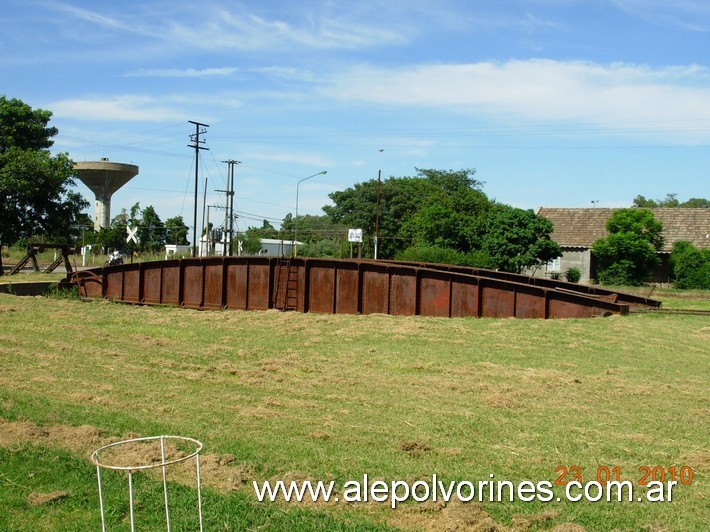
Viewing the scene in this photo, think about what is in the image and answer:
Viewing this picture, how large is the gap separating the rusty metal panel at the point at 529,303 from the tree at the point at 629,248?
2922cm

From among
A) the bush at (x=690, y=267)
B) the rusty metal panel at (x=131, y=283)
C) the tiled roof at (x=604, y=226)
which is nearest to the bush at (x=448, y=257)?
the bush at (x=690, y=267)

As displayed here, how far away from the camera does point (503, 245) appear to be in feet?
162

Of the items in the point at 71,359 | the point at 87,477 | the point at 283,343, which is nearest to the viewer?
the point at 87,477

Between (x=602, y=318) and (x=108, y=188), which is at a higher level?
(x=108, y=188)

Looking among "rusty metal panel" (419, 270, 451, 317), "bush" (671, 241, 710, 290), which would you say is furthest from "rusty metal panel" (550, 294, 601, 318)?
"bush" (671, 241, 710, 290)

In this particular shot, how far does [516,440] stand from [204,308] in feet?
65.5

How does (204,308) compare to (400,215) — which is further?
(400,215)

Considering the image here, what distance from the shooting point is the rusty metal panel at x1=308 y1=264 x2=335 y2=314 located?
81.0 ft

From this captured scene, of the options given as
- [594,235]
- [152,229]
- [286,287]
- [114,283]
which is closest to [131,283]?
[114,283]

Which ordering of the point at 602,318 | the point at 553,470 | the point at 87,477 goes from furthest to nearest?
1. the point at 602,318
2. the point at 553,470
3. the point at 87,477

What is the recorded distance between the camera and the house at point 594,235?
54497 millimetres

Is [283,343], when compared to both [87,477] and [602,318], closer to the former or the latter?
[602,318]

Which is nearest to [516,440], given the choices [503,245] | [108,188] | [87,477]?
[87,477]

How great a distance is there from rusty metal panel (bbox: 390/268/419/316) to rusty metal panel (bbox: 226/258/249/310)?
221 inches
